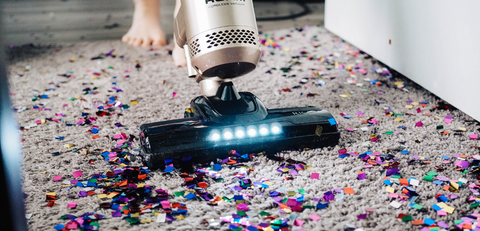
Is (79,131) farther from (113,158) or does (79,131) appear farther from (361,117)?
(361,117)

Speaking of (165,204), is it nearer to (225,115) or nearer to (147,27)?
(225,115)

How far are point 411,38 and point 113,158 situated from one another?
3.59ft

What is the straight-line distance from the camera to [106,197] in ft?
2.83

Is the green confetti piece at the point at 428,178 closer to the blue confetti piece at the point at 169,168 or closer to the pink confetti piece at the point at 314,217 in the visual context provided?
the pink confetti piece at the point at 314,217

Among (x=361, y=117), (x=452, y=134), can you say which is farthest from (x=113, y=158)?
(x=452, y=134)

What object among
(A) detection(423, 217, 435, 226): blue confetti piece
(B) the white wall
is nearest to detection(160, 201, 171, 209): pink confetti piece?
(A) detection(423, 217, 435, 226): blue confetti piece

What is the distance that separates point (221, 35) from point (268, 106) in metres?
0.48

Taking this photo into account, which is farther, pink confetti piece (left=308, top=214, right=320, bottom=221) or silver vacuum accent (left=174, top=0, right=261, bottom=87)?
silver vacuum accent (left=174, top=0, right=261, bottom=87)

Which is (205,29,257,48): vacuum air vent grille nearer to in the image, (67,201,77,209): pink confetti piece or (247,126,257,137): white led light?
(247,126,257,137): white led light

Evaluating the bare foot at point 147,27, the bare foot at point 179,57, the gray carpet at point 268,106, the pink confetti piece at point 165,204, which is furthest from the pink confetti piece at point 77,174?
the bare foot at point 147,27

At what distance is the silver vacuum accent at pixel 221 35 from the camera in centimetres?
94

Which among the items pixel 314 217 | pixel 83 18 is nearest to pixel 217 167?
pixel 314 217

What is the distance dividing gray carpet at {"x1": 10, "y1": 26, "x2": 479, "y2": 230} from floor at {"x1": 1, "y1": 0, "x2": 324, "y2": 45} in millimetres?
305

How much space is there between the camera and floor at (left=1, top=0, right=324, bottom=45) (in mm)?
2426
